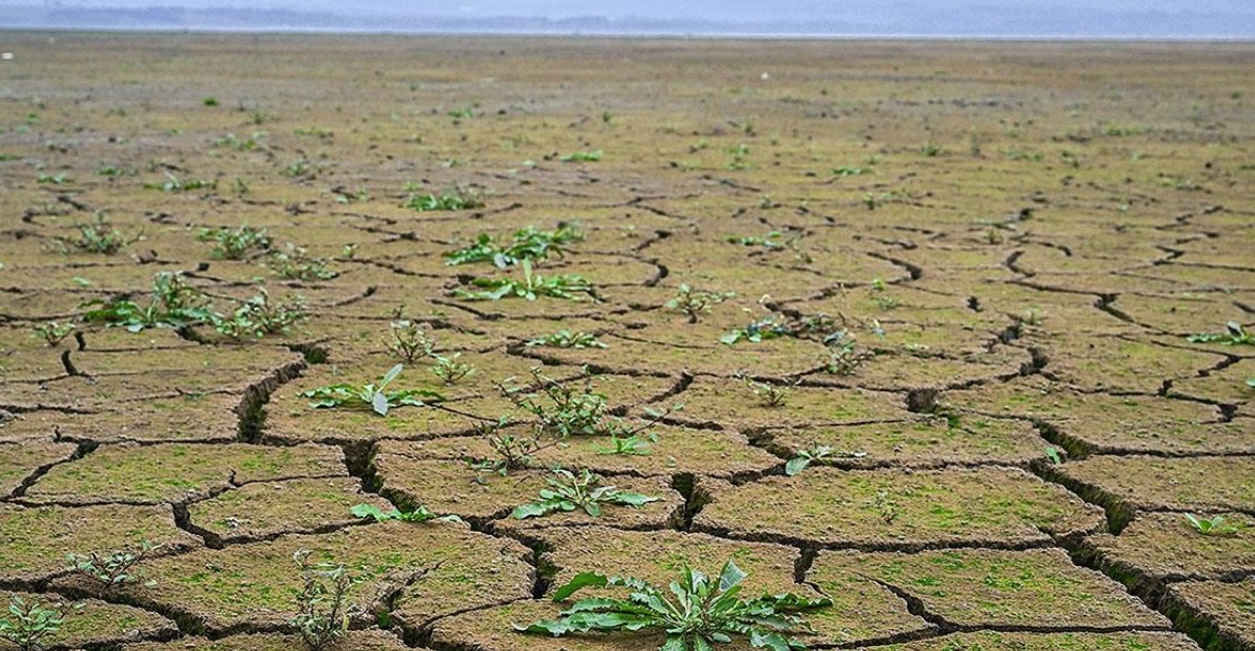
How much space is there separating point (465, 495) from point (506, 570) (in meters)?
0.42

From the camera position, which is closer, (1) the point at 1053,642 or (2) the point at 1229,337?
(1) the point at 1053,642

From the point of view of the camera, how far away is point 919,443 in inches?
147

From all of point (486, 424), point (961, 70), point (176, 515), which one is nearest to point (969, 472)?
point (486, 424)

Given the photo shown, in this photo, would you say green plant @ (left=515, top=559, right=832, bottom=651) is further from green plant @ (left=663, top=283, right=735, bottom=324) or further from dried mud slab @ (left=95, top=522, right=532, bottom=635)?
green plant @ (left=663, top=283, right=735, bottom=324)

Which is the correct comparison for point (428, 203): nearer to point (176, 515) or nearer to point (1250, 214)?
point (1250, 214)

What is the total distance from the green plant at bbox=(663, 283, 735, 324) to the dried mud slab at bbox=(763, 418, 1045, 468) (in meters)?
1.31

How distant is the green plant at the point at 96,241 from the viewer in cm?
619

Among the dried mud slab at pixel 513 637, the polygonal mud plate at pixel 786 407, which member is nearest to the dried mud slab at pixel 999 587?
the dried mud slab at pixel 513 637

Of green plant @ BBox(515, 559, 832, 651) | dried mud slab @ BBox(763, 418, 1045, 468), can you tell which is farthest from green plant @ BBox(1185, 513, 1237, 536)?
green plant @ BBox(515, 559, 832, 651)

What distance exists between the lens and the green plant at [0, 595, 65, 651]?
8.11 feet

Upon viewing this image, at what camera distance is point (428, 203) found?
7.68m

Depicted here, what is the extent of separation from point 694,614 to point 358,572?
25.9 inches

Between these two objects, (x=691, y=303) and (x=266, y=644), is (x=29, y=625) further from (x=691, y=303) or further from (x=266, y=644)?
(x=691, y=303)

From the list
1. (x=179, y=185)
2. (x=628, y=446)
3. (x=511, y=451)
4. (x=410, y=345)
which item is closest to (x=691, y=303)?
(x=410, y=345)
